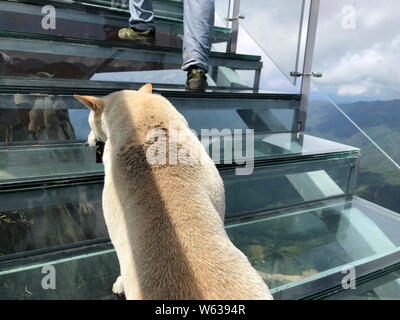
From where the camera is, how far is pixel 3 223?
1.53 meters

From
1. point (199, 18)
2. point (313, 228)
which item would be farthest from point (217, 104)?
point (313, 228)

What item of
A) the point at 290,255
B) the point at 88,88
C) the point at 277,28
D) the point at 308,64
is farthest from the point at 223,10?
the point at 290,255

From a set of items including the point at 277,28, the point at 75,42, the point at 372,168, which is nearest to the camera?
the point at 75,42

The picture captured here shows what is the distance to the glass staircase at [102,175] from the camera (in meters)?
1.55

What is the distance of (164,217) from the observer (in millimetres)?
1035

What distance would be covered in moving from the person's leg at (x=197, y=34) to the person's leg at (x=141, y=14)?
440 mm

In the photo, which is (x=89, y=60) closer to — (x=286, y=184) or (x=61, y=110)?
(x=61, y=110)

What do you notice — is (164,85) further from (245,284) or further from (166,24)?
(245,284)

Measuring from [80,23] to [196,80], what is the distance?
1184 mm

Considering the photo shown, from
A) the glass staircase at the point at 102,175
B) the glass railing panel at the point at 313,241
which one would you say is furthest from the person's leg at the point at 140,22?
the glass railing panel at the point at 313,241

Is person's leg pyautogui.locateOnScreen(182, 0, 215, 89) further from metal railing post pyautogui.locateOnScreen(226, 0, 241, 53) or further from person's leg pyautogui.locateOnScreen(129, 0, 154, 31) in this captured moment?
metal railing post pyautogui.locateOnScreen(226, 0, 241, 53)

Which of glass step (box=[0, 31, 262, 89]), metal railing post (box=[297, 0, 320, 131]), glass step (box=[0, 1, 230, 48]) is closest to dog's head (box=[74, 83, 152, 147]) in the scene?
glass step (box=[0, 31, 262, 89])

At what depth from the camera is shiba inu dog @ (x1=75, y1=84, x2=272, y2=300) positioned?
3.00 ft

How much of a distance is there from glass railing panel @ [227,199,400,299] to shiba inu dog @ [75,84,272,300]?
569mm
